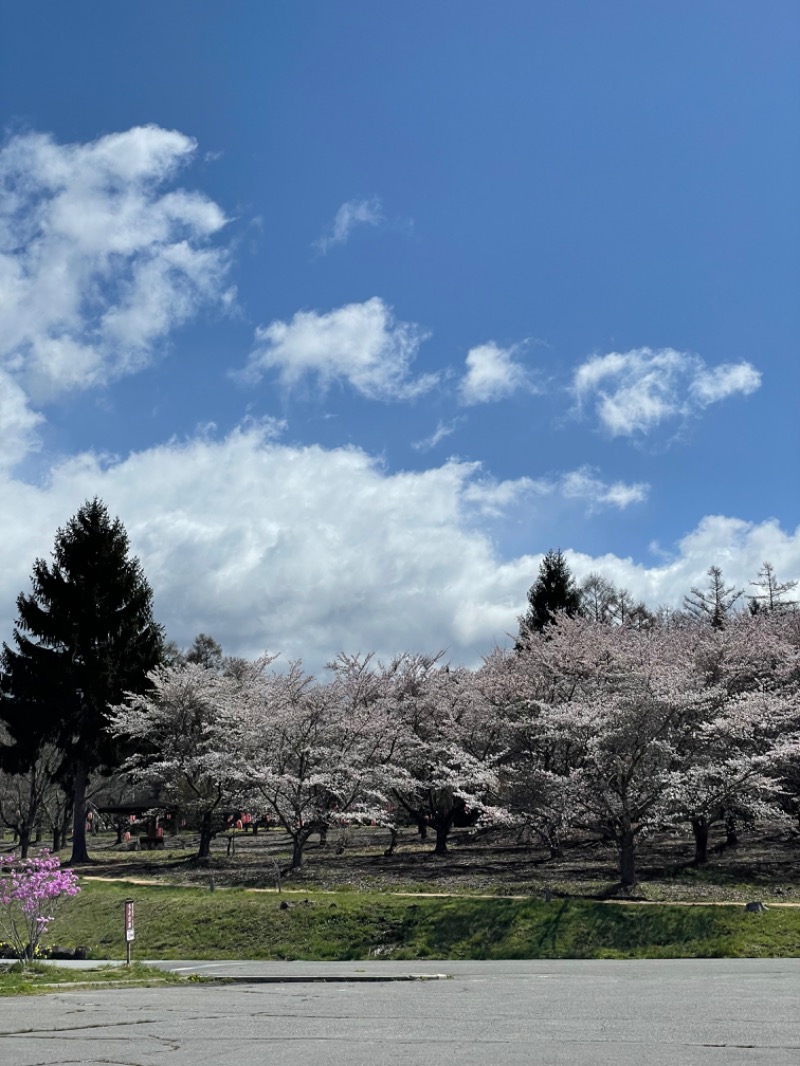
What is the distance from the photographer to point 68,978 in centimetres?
1566

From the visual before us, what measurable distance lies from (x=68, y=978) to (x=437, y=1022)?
856 centimetres

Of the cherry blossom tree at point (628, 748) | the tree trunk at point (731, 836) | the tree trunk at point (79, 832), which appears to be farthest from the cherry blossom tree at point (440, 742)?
the tree trunk at point (79, 832)

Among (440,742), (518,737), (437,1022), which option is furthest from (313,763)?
(437,1022)

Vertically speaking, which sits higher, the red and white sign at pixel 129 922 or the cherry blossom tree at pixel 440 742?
the cherry blossom tree at pixel 440 742

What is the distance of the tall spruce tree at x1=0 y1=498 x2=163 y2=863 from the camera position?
3731 cm

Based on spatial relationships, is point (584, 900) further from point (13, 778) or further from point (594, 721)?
point (13, 778)

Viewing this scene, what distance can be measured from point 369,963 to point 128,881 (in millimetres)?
12921

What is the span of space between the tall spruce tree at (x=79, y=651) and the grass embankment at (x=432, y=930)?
14660 millimetres

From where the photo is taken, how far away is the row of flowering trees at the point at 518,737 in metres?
24.2

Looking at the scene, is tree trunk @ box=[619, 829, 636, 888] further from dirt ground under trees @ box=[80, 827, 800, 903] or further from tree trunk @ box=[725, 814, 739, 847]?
tree trunk @ box=[725, 814, 739, 847]

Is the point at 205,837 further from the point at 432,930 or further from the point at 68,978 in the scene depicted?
the point at 68,978

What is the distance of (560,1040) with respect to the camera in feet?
28.2

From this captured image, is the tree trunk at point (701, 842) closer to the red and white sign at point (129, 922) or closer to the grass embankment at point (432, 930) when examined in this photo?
the grass embankment at point (432, 930)

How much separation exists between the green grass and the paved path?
0.77m
